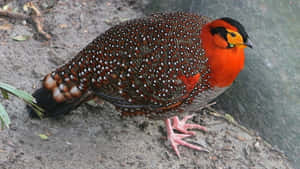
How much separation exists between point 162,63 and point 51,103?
119 centimetres

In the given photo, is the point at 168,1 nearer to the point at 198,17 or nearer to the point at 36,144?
the point at 198,17

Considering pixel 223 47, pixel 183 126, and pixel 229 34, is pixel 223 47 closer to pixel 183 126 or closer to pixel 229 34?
pixel 229 34

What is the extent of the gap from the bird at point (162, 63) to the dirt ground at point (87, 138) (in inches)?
17.2

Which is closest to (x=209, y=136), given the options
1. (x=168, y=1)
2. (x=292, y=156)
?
(x=292, y=156)

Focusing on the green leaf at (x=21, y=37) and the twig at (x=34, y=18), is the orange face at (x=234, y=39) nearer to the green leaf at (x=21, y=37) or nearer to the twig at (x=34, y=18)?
the twig at (x=34, y=18)

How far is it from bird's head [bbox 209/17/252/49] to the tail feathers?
1.37m

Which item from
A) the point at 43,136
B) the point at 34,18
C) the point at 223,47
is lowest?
the point at 43,136

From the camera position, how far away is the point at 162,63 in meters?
3.10

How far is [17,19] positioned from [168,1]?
2036mm

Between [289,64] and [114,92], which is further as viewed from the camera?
[289,64]

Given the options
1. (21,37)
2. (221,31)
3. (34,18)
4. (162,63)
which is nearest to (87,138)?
(162,63)

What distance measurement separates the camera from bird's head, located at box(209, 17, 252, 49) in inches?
119

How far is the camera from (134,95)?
321cm

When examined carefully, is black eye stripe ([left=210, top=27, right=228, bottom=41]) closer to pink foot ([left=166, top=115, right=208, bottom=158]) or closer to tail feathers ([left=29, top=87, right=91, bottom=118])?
pink foot ([left=166, top=115, right=208, bottom=158])
